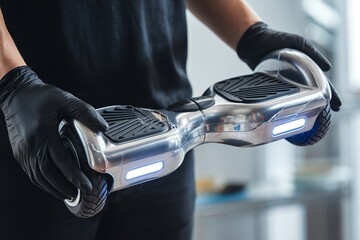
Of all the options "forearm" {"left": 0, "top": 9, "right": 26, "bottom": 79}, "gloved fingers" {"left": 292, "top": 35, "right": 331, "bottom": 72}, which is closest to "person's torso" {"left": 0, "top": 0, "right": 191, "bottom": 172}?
"forearm" {"left": 0, "top": 9, "right": 26, "bottom": 79}

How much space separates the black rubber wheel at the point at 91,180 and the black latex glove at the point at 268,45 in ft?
1.10

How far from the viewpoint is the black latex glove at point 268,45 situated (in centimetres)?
83

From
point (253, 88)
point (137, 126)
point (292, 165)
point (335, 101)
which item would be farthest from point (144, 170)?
point (292, 165)

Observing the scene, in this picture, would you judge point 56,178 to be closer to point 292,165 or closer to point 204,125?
point 204,125

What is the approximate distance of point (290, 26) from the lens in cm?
196

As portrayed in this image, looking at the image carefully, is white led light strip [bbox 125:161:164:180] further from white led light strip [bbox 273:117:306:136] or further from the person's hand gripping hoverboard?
white led light strip [bbox 273:117:306:136]

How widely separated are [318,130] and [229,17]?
0.86ft

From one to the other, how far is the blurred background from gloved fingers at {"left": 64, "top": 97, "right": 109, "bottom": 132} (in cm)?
120

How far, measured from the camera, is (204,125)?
26.8 inches

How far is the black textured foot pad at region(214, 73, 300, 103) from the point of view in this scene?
71 cm

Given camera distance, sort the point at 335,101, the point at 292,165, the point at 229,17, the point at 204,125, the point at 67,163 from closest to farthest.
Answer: the point at 67,163 < the point at 204,125 < the point at 335,101 < the point at 229,17 < the point at 292,165

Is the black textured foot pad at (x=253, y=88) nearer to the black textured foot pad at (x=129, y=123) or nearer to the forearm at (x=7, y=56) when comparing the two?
the black textured foot pad at (x=129, y=123)

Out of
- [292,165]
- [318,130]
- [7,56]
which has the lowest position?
[292,165]

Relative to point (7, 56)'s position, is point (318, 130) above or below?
below
